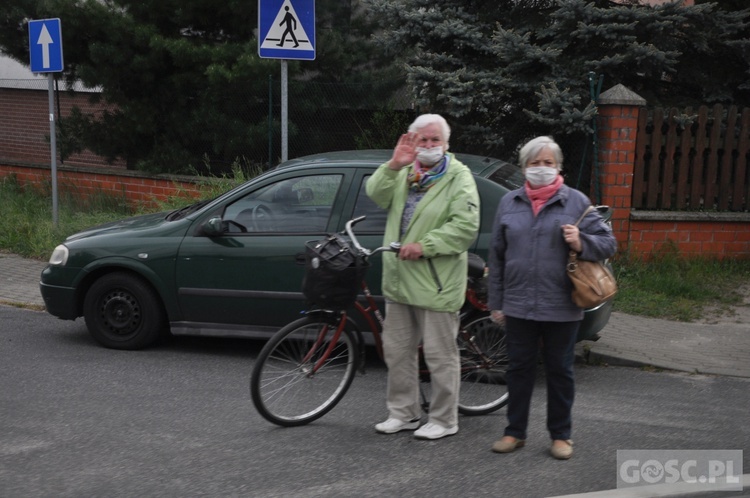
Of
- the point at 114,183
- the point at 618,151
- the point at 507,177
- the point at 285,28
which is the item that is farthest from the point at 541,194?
the point at 114,183

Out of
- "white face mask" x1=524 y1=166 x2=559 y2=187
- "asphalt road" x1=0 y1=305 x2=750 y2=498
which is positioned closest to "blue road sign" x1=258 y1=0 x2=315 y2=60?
"asphalt road" x1=0 y1=305 x2=750 y2=498

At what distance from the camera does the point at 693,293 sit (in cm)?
894

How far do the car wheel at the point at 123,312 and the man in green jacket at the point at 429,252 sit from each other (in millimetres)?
2434

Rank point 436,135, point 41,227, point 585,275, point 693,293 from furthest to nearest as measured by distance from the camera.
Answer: point 41,227
point 693,293
point 436,135
point 585,275

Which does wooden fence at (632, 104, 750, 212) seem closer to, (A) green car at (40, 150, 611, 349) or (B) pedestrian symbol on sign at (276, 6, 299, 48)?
(A) green car at (40, 150, 611, 349)

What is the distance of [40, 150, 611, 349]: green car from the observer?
665 centimetres

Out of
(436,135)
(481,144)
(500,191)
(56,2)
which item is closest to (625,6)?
(481,144)

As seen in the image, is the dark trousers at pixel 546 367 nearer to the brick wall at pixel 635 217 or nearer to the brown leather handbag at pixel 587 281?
the brown leather handbag at pixel 587 281

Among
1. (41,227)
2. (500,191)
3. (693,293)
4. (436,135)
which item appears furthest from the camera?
(41,227)

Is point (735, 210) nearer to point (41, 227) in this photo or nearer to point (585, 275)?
point (585, 275)

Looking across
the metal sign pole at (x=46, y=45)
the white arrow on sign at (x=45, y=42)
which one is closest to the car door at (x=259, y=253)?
the metal sign pole at (x=46, y=45)

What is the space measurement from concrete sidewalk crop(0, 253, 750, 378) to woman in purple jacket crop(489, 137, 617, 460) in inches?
89.2

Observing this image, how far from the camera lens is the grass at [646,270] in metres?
8.68

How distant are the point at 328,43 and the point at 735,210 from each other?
216 inches
